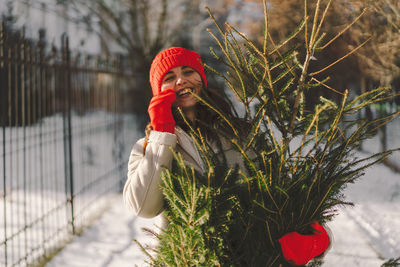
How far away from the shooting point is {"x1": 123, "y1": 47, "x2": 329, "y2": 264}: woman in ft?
4.30

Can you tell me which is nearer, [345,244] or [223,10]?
[345,244]

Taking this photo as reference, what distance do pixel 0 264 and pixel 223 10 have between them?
5751 mm

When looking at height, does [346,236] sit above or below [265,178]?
below

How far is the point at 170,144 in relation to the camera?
1598mm

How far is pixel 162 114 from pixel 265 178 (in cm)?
69

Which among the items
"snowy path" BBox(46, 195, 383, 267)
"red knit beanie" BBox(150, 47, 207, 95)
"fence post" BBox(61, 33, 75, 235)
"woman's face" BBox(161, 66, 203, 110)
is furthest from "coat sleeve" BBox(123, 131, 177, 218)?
"fence post" BBox(61, 33, 75, 235)

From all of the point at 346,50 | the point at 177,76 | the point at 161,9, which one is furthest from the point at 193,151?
the point at 161,9

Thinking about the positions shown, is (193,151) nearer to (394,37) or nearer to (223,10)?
(394,37)

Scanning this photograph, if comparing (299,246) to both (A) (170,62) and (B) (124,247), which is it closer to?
(A) (170,62)

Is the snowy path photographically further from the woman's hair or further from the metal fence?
the woman's hair

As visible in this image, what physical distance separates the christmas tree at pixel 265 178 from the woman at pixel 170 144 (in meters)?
0.06

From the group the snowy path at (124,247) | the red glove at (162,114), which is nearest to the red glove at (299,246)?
the red glove at (162,114)

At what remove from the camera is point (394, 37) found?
8.31ft

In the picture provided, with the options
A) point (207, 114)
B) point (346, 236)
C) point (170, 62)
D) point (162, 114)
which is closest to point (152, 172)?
point (162, 114)
